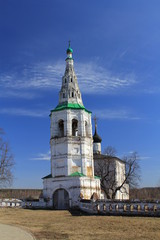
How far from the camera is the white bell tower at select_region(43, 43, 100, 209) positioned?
2956cm

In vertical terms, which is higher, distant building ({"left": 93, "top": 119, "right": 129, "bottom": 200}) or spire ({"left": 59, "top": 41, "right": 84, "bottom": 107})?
spire ({"left": 59, "top": 41, "right": 84, "bottom": 107})

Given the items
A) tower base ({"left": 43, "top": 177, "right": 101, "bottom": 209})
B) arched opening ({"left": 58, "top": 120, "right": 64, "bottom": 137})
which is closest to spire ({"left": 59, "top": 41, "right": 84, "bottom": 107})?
arched opening ({"left": 58, "top": 120, "right": 64, "bottom": 137})

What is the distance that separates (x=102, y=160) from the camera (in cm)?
4553

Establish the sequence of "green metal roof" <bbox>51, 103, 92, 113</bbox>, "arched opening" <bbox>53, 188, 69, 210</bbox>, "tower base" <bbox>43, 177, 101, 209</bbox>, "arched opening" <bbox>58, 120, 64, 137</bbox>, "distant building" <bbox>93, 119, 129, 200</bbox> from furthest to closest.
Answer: "distant building" <bbox>93, 119, 129, 200</bbox> → "arched opening" <bbox>58, 120, 64, 137</bbox> → "green metal roof" <bbox>51, 103, 92, 113</bbox> → "arched opening" <bbox>53, 188, 69, 210</bbox> → "tower base" <bbox>43, 177, 101, 209</bbox>

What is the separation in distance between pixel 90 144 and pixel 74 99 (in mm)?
6037

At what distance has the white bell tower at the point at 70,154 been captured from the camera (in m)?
29.6

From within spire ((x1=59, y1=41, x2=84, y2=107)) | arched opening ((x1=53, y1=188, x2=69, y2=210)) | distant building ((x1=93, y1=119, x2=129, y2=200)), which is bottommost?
arched opening ((x1=53, y1=188, x2=69, y2=210))

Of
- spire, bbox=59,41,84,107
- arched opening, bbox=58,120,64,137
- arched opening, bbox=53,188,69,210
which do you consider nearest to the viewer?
arched opening, bbox=53,188,69,210

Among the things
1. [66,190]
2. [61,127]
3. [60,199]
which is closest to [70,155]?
[66,190]

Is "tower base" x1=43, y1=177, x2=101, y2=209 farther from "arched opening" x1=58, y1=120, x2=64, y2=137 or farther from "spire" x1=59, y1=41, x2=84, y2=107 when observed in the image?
"spire" x1=59, y1=41, x2=84, y2=107

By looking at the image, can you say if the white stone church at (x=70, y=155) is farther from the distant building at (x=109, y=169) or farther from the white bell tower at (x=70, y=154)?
the distant building at (x=109, y=169)

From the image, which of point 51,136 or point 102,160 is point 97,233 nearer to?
point 51,136

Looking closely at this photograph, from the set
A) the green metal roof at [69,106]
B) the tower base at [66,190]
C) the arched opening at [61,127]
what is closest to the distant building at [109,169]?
the arched opening at [61,127]

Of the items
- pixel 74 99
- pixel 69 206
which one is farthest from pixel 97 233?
pixel 74 99
